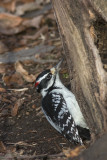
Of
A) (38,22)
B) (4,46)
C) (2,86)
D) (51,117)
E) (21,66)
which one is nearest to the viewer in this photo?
(51,117)

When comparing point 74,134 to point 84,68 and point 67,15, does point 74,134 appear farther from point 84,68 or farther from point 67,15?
point 67,15

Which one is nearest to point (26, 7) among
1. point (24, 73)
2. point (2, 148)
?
point (24, 73)

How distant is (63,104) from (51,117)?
0.25 meters

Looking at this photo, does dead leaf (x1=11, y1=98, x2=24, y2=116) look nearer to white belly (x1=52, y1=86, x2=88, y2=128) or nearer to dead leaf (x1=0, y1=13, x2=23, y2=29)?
white belly (x1=52, y1=86, x2=88, y2=128)

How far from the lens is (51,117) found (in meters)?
4.85

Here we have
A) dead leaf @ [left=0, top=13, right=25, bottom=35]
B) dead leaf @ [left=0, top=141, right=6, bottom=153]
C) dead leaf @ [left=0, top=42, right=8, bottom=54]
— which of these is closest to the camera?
dead leaf @ [left=0, top=141, right=6, bottom=153]

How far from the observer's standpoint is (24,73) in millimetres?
6688

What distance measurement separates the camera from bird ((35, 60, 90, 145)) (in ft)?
15.1

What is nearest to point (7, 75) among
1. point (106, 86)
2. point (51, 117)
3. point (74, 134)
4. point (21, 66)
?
point (21, 66)

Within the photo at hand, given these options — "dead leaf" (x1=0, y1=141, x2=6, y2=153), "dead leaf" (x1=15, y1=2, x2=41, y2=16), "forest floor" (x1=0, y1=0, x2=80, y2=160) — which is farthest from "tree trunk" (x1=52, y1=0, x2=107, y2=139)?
"dead leaf" (x1=15, y1=2, x2=41, y2=16)

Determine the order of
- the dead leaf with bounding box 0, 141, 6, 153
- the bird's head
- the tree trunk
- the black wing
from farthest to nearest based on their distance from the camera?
the bird's head → the dead leaf with bounding box 0, 141, 6, 153 → the black wing → the tree trunk

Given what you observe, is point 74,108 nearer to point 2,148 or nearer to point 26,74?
point 2,148

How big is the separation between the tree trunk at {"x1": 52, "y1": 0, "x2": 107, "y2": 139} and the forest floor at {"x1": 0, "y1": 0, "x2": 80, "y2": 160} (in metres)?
0.74

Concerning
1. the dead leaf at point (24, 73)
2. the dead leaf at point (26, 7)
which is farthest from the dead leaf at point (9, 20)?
the dead leaf at point (24, 73)
